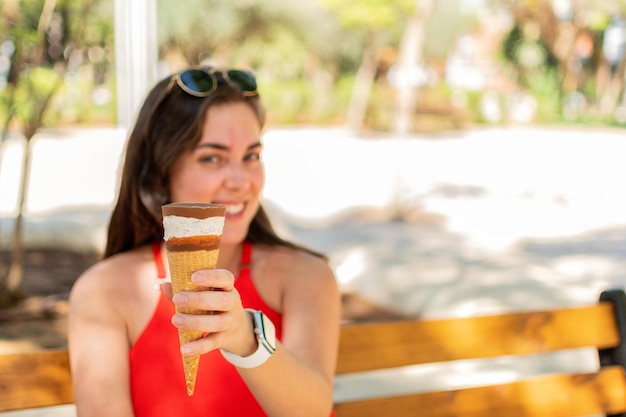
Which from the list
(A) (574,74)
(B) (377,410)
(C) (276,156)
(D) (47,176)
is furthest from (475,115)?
(B) (377,410)

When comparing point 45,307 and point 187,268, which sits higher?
point 187,268

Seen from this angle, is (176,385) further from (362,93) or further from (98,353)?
(362,93)

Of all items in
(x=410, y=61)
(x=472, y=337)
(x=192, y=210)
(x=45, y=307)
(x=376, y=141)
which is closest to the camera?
(x=192, y=210)

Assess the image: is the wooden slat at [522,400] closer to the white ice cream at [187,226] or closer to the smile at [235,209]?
the smile at [235,209]

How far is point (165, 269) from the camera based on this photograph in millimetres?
2023

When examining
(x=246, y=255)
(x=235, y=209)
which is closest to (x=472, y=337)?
(x=246, y=255)

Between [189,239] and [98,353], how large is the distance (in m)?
Result: 0.72

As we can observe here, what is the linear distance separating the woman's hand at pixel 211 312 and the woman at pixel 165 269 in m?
0.32

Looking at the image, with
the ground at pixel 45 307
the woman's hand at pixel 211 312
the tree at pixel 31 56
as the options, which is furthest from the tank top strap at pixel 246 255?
the tree at pixel 31 56

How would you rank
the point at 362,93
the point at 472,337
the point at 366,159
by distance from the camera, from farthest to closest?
the point at 362,93, the point at 366,159, the point at 472,337

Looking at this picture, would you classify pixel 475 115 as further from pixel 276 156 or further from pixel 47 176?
pixel 47 176

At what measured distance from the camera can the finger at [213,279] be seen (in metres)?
1.24

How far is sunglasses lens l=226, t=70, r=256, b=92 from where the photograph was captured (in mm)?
2111

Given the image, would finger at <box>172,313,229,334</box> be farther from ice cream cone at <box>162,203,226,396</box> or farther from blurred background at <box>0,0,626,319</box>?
blurred background at <box>0,0,626,319</box>
